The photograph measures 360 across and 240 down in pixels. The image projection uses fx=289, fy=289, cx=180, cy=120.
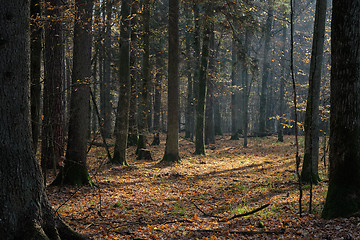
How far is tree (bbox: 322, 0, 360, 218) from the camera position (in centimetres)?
492

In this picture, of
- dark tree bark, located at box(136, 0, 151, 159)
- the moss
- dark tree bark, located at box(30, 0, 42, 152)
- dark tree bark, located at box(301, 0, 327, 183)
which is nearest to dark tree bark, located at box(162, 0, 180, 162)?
dark tree bark, located at box(136, 0, 151, 159)

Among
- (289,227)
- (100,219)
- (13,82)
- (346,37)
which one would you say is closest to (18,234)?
(13,82)

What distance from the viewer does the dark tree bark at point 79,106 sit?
318 inches

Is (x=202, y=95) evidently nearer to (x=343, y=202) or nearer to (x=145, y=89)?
(x=145, y=89)

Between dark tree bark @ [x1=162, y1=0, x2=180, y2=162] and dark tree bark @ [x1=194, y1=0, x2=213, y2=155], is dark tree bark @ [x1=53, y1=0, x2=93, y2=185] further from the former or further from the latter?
dark tree bark @ [x1=194, y1=0, x2=213, y2=155]

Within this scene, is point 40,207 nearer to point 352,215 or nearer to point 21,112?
point 21,112

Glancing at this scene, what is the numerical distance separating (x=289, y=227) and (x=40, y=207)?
4284 millimetres

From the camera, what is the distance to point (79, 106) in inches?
323

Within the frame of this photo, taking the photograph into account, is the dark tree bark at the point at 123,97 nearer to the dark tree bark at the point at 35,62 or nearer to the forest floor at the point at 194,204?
the forest floor at the point at 194,204

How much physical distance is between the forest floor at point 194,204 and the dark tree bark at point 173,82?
817mm

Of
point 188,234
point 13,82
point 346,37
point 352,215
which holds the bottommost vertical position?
point 188,234

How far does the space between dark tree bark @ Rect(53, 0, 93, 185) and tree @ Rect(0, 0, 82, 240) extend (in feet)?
15.0

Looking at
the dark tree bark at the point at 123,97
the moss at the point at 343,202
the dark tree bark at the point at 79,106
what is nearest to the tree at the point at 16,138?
the dark tree bark at the point at 79,106

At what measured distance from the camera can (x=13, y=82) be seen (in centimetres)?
336
